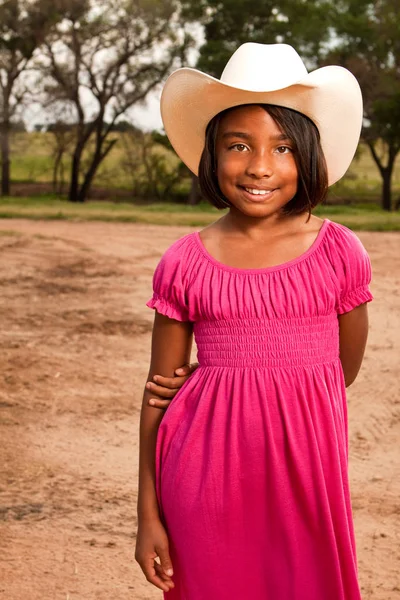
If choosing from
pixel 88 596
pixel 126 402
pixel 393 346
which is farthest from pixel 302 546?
pixel 393 346

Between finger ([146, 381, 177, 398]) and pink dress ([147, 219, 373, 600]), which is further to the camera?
finger ([146, 381, 177, 398])

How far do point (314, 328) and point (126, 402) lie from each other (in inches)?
149

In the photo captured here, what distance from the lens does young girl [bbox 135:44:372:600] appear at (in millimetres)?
1816

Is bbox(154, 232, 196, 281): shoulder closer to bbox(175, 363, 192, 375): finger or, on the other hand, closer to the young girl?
the young girl

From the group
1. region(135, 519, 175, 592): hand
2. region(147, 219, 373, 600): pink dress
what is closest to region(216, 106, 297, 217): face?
region(147, 219, 373, 600): pink dress

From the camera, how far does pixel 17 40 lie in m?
26.3

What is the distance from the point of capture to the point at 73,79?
84.1 feet

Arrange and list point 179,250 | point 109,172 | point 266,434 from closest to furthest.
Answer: point 266,434, point 179,250, point 109,172

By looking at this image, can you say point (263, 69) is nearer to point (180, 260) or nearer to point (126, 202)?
point (180, 260)

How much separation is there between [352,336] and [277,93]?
0.48 metres

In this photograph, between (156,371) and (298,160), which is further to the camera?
(156,371)

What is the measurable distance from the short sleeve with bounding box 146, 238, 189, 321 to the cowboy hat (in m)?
0.27

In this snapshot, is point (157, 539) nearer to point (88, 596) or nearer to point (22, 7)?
point (88, 596)

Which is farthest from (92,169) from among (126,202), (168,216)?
(168,216)
